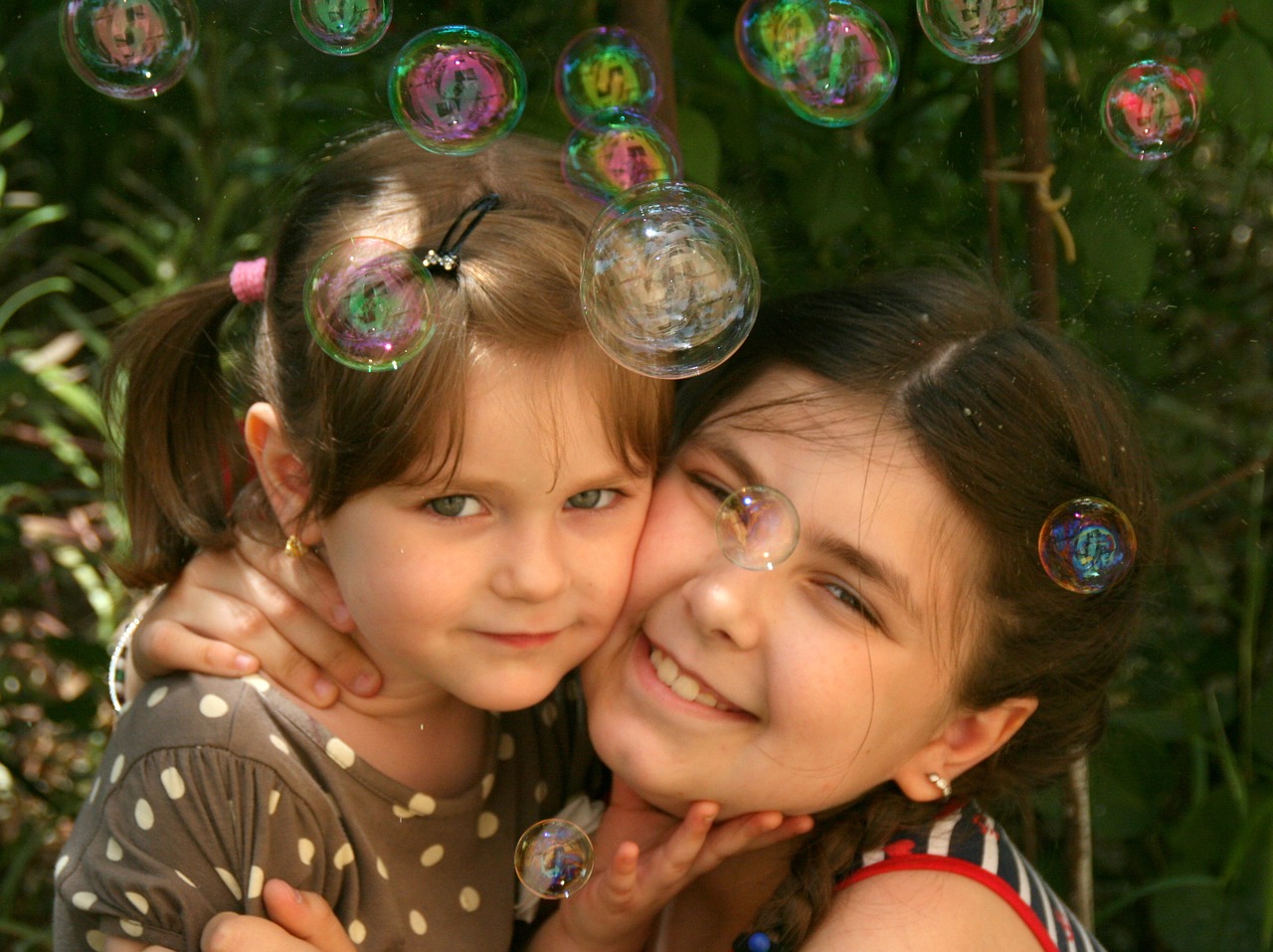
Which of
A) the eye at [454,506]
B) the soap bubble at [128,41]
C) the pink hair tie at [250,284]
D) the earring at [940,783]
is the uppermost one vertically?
the soap bubble at [128,41]

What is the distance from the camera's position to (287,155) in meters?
2.12

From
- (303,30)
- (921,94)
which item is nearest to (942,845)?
(921,94)

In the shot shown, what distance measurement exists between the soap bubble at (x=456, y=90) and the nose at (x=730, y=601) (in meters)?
0.58

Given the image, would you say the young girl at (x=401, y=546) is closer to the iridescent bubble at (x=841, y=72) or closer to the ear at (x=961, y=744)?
the iridescent bubble at (x=841, y=72)

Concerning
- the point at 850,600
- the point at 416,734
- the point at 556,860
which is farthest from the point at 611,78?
the point at 556,860

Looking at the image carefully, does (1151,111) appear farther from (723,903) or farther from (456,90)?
(723,903)

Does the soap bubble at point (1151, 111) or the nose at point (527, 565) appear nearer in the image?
the nose at point (527, 565)

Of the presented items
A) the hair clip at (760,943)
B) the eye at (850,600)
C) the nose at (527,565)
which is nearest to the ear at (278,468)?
the nose at (527,565)

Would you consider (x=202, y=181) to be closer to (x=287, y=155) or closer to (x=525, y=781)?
(x=287, y=155)

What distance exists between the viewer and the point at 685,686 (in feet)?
5.15

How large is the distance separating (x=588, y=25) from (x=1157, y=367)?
0.96 m

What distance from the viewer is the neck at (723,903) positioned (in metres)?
1.81

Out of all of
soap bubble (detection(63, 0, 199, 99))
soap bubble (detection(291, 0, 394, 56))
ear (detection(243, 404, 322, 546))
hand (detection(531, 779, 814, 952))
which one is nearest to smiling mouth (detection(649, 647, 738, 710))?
hand (detection(531, 779, 814, 952))

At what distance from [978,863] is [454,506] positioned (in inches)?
31.7
